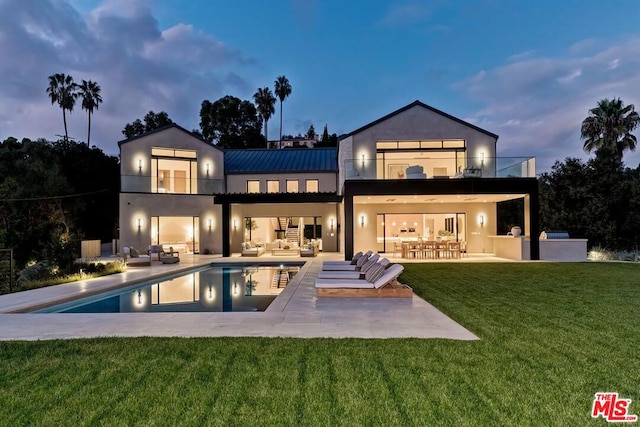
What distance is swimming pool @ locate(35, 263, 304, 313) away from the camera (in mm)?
7882

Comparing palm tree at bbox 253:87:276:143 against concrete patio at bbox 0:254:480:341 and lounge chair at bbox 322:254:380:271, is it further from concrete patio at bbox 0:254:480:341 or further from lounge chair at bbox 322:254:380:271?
concrete patio at bbox 0:254:480:341

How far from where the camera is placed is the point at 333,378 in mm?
3662

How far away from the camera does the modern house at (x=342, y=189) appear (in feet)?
51.5

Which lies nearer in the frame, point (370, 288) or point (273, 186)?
point (370, 288)

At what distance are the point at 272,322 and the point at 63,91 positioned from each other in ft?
144

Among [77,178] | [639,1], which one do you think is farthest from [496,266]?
[77,178]

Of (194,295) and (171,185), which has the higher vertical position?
(171,185)

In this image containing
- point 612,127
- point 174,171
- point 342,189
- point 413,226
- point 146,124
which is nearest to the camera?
point 342,189

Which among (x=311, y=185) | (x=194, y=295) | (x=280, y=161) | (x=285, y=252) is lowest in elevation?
(x=194, y=295)

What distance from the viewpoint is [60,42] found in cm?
3038

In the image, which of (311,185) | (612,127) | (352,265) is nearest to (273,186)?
(311,185)

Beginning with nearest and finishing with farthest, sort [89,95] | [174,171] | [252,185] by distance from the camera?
[174,171] → [252,185] → [89,95]

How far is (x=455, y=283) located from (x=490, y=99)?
40048 millimetres

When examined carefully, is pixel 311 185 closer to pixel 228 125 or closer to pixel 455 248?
pixel 455 248
